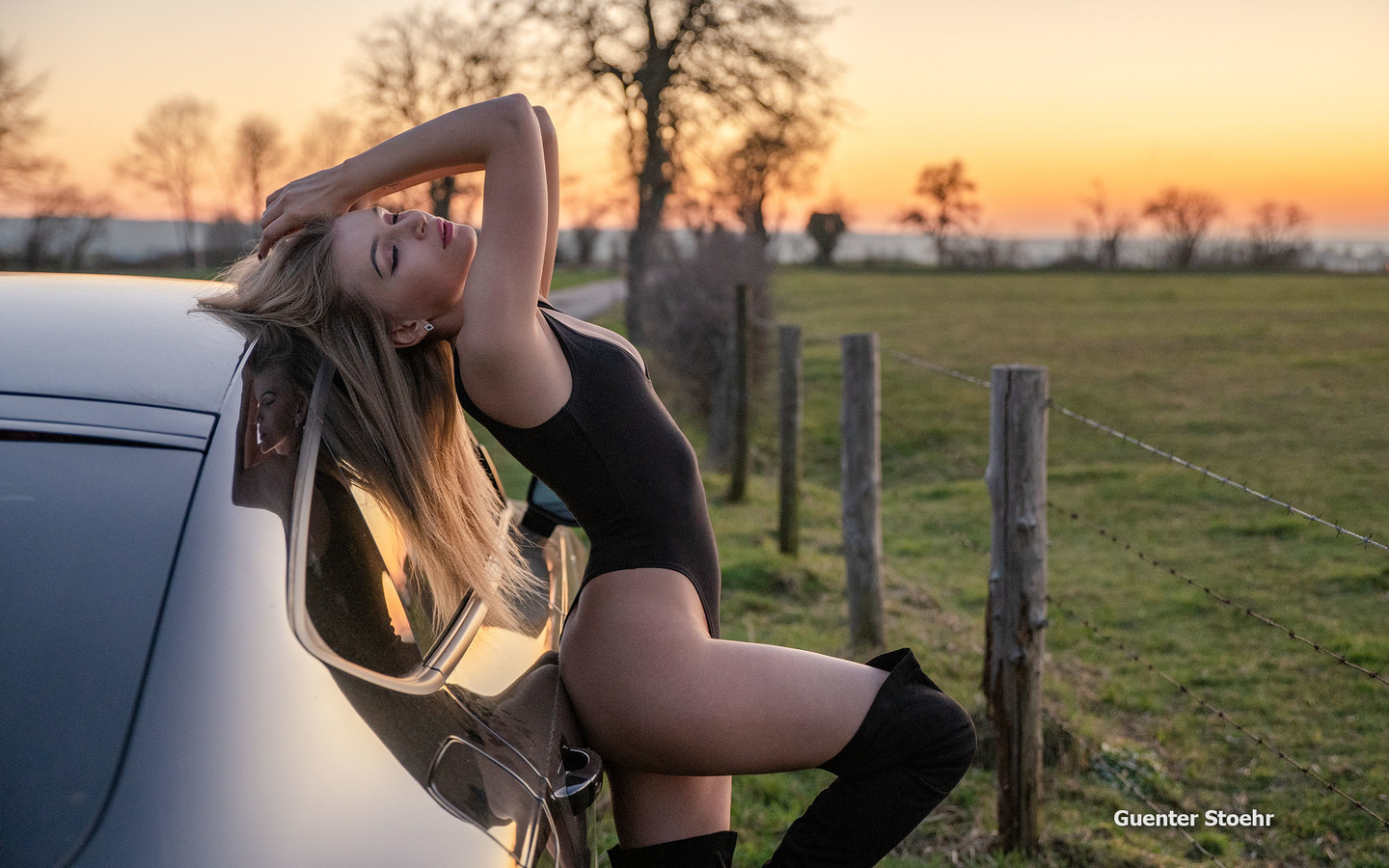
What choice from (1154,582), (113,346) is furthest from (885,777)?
(1154,582)

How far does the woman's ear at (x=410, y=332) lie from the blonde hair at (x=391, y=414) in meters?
0.02

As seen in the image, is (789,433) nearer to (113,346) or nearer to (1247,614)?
(1247,614)

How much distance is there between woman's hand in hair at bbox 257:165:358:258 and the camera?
1981 mm

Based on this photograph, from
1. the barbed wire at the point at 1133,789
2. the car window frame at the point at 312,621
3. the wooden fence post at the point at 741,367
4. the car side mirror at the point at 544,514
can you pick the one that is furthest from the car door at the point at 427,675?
the wooden fence post at the point at 741,367

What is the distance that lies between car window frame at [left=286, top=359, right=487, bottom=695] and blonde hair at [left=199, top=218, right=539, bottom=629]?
39mm

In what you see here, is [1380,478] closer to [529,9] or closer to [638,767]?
[638,767]

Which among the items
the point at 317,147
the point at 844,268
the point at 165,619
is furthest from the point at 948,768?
the point at 844,268

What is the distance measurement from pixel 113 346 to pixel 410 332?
49cm

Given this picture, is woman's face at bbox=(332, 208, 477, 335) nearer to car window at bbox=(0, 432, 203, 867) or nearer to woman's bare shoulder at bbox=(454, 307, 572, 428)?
woman's bare shoulder at bbox=(454, 307, 572, 428)

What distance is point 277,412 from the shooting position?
5.06 ft

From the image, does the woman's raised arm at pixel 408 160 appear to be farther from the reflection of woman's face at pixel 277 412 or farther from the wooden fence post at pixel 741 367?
the wooden fence post at pixel 741 367

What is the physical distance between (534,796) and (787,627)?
4145 mm

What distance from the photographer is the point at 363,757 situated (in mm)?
1209

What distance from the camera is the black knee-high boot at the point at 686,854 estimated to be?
1809 millimetres
